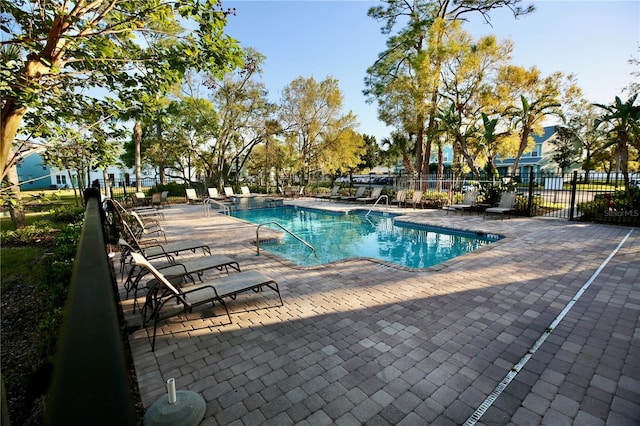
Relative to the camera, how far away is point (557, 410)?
9.04ft

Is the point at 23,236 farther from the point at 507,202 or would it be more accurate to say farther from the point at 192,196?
the point at 507,202

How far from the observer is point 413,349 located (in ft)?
11.8

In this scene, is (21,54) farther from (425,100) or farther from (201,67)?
(425,100)

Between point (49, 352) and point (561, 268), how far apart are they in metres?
8.14

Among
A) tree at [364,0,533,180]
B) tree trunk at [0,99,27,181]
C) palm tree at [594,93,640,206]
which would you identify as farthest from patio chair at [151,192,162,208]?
palm tree at [594,93,640,206]

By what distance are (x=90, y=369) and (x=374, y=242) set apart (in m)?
10.2

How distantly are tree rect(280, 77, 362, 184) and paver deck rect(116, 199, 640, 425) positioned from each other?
2095 cm

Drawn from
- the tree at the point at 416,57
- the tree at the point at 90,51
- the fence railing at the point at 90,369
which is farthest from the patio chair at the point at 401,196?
the fence railing at the point at 90,369

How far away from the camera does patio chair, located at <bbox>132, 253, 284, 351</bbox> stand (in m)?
3.93

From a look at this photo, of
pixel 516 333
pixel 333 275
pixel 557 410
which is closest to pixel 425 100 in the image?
pixel 333 275

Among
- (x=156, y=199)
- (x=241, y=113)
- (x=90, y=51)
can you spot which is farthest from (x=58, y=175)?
(x=90, y=51)

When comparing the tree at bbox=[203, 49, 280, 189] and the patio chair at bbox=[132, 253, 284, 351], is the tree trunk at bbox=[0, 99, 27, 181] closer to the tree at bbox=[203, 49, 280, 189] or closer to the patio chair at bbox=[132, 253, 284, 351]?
the patio chair at bbox=[132, 253, 284, 351]

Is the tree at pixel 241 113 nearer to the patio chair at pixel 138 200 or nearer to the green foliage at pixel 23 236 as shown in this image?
the patio chair at pixel 138 200

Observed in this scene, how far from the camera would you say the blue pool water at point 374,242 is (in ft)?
28.7
